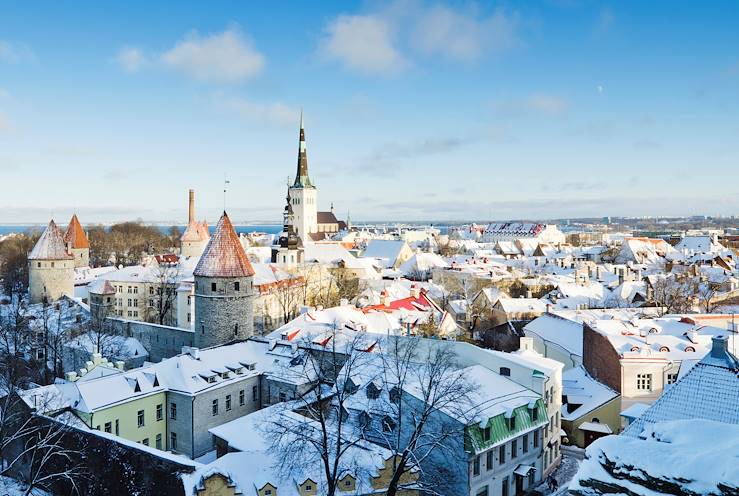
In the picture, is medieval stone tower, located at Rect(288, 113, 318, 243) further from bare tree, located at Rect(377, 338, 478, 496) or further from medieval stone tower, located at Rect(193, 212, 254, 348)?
bare tree, located at Rect(377, 338, 478, 496)

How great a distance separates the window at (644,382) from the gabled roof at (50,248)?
47557 millimetres

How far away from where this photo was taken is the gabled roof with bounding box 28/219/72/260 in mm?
52250

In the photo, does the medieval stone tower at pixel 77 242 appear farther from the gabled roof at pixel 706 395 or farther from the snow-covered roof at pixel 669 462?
the snow-covered roof at pixel 669 462

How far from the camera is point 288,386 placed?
90.7 feet

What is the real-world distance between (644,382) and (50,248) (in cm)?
4877

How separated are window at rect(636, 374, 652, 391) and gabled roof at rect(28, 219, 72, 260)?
4756 centimetres

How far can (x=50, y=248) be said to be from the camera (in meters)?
52.7

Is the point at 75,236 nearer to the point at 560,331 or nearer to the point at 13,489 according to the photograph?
the point at 13,489

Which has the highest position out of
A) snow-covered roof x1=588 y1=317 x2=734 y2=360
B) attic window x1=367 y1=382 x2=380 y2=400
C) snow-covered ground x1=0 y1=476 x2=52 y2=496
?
snow-covered roof x1=588 y1=317 x2=734 y2=360

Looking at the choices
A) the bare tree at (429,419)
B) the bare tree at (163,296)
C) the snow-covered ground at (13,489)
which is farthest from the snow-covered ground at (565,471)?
the bare tree at (163,296)

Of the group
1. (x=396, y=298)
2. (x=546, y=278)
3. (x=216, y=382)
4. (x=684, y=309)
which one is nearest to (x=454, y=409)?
(x=216, y=382)

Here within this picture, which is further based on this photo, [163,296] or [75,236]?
[75,236]

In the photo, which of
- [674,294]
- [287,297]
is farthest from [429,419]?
[674,294]

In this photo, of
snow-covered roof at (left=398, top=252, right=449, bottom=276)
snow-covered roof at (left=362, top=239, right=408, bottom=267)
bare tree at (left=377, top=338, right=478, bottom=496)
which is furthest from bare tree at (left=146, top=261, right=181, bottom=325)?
snow-covered roof at (left=362, top=239, right=408, bottom=267)
